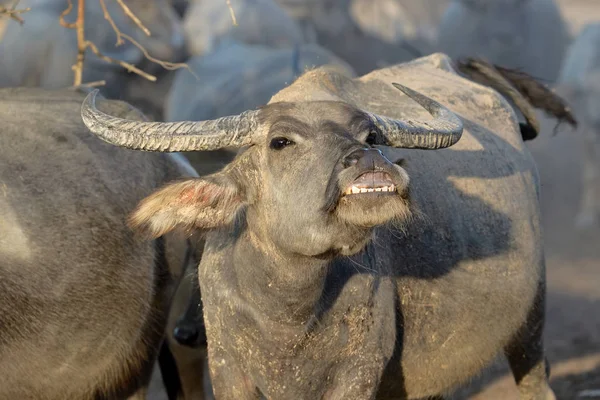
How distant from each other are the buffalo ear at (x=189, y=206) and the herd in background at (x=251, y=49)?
287 cm

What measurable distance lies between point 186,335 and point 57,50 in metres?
8.21

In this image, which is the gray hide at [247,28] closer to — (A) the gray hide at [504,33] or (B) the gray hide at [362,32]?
(B) the gray hide at [362,32]

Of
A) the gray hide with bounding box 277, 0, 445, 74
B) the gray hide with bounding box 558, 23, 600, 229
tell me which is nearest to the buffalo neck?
the gray hide with bounding box 558, 23, 600, 229

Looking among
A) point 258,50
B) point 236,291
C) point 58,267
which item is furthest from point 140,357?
point 258,50

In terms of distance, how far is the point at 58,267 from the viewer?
16.7 ft

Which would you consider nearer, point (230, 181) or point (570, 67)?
point (230, 181)

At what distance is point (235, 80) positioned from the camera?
12.3m

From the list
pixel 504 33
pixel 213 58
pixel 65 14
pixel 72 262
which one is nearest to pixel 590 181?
pixel 213 58

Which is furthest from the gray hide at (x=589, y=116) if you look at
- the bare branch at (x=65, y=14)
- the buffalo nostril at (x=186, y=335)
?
the buffalo nostril at (x=186, y=335)

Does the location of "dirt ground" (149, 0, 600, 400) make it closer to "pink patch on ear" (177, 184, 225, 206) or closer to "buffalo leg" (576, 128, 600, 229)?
"buffalo leg" (576, 128, 600, 229)

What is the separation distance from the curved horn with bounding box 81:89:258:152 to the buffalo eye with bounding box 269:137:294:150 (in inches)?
4.5

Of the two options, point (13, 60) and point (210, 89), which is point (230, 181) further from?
point (13, 60)

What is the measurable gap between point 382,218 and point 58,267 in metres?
1.78

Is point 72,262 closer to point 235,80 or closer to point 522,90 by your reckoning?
point 522,90
